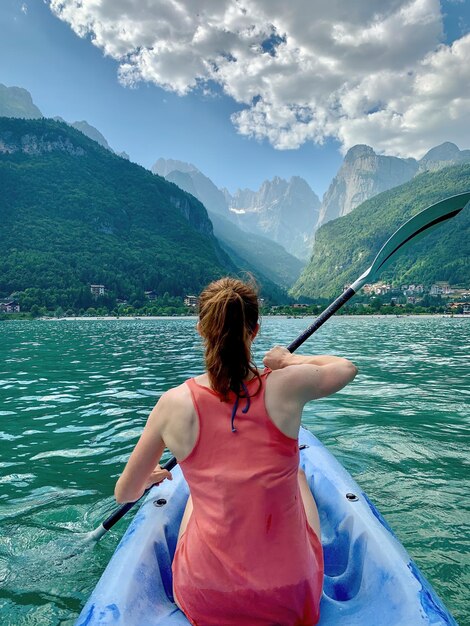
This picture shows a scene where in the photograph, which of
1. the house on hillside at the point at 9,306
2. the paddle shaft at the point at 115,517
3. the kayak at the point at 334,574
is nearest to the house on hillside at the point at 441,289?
the house on hillside at the point at 9,306

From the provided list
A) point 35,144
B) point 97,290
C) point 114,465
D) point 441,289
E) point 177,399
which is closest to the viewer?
point 177,399

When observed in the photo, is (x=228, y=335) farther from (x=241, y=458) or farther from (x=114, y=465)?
(x=114, y=465)

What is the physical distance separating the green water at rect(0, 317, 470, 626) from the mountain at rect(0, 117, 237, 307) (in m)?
95.9

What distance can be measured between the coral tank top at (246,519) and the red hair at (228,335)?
65 millimetres

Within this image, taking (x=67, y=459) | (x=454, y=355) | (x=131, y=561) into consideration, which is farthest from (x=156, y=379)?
(x=454, y=355)

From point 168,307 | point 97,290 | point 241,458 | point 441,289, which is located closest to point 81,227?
point 97,290

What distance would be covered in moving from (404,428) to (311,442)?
370 centimetres

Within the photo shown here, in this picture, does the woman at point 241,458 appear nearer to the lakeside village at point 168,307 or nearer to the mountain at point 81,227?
the lakeside village at point 168,307

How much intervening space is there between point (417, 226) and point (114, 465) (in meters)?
4.96

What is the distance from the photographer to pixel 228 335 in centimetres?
179

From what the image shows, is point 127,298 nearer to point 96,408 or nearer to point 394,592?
point 96,408

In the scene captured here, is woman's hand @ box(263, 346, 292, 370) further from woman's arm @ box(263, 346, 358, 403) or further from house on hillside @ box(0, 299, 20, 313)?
house on hillside @ box(0, 299, 20, 313)

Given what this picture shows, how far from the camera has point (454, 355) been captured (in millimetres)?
19469

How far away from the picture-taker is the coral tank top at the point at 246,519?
69.9 inches
